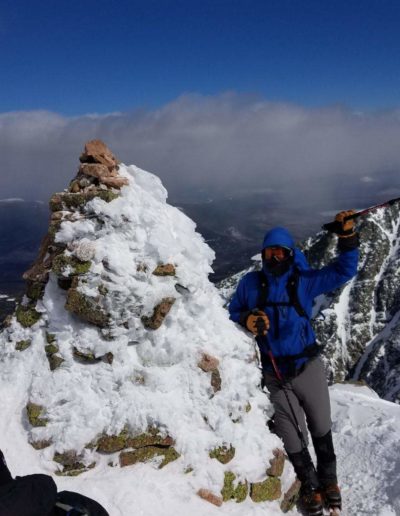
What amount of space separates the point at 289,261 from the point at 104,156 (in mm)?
5097

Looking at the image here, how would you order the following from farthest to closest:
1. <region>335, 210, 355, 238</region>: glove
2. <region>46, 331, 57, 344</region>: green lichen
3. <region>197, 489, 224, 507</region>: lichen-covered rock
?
<region>46, 331, 57, 344</region>: green lichen, <region>335, 210, 355, 238</region>: glove, <region>197, 489, 224, 507</region>: lichen-covered rock

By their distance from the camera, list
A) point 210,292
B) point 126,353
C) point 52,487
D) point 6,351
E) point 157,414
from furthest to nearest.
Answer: point 210,292
point 6,351
point 126,353
point 157,414
point 52,487

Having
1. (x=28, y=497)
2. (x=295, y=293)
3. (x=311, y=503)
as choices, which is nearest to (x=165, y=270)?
(x=295, y=293)

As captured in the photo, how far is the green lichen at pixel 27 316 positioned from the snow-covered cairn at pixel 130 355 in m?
0.02

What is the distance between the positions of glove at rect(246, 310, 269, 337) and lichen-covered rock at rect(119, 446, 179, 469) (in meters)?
2.85

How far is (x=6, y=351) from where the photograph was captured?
9.14 m

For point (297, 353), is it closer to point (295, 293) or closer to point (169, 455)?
point (295, 293)

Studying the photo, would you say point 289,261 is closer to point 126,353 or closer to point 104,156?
point 126,353

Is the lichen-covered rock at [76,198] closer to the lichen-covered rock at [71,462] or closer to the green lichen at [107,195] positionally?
the green lichen at [107,195]

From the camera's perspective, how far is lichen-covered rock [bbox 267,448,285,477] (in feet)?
27.2

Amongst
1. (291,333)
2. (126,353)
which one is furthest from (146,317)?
(291,333)

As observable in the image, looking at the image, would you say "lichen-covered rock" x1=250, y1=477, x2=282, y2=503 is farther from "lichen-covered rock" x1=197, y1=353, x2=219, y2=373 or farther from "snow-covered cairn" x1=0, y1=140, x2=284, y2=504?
"lichen-covered rock" x1=197, y1=353, x2=219, y2=373

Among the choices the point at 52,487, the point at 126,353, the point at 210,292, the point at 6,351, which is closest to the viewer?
the point at 52,487

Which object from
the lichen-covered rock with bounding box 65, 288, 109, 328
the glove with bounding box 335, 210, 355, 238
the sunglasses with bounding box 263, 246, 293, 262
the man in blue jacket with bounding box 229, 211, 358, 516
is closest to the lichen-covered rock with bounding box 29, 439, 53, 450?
the lichen-covered rock with bounding box 65, 288, 109, 328
